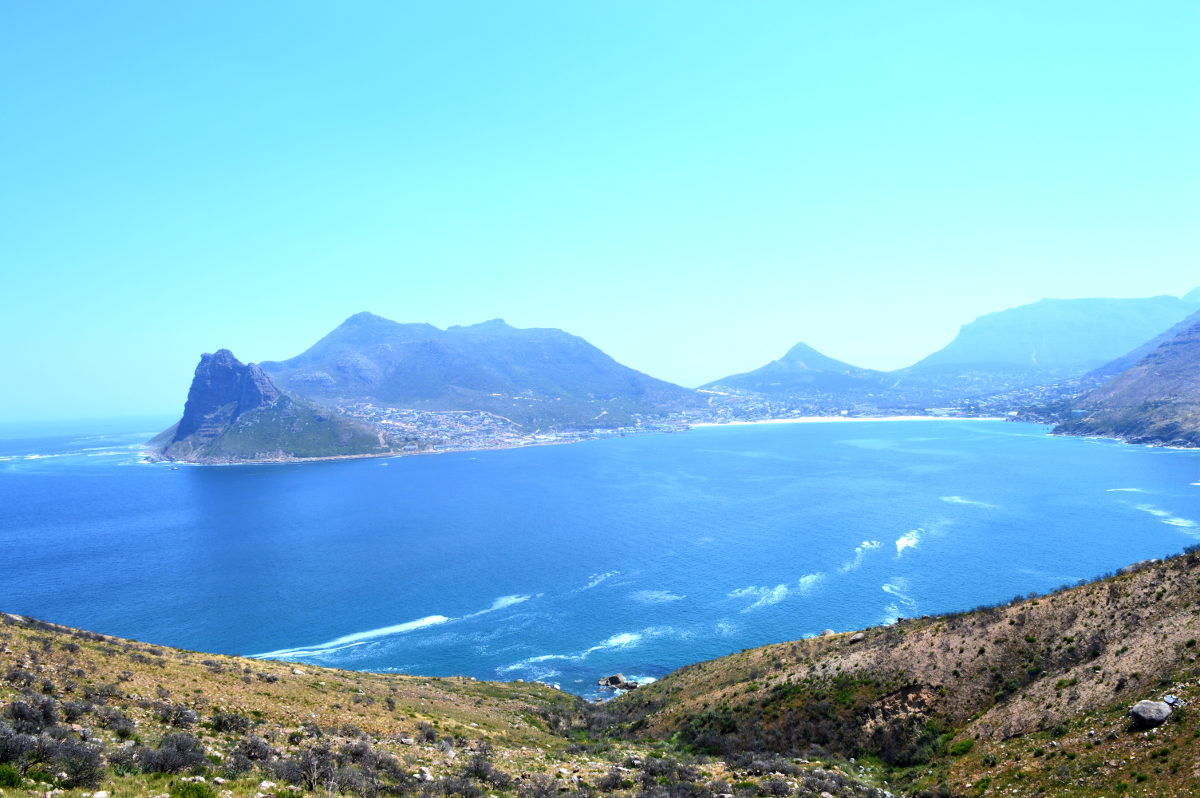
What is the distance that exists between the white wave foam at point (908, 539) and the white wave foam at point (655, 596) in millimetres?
39471

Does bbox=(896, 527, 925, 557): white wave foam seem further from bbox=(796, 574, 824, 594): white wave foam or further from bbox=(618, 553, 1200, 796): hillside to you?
bbox=(618, 553, 1200, 796): hillside

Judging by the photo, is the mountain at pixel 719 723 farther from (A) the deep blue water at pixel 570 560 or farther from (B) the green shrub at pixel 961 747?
(A) the deep blue water at pixel 570 560

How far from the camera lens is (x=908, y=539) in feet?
346

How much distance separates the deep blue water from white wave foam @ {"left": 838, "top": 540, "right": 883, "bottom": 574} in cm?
40

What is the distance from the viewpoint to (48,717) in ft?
51.1

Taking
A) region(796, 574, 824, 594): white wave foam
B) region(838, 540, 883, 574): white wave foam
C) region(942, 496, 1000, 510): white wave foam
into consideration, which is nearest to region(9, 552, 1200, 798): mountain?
region(796, 574, 824, 594): white wave foam

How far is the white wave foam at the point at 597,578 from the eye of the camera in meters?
89.5

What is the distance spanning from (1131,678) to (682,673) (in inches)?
1212

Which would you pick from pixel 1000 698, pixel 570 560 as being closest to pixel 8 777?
pixel 1000 698

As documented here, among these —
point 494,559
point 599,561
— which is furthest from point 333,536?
point 599,561

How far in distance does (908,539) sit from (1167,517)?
155 ft

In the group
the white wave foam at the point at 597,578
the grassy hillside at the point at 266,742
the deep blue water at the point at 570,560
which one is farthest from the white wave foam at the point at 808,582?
the grassy hillside at the point at 266,742

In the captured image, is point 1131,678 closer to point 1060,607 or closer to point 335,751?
point 1060,607

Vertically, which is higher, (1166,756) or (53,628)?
(53,628)
